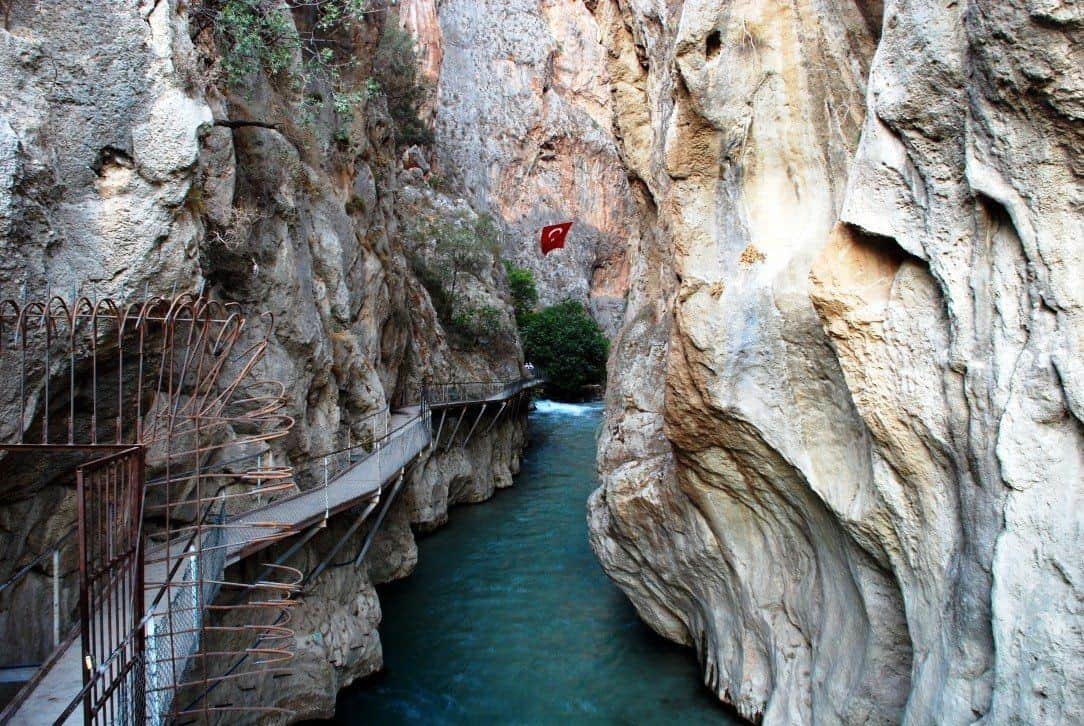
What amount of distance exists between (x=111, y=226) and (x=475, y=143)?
52254 mm

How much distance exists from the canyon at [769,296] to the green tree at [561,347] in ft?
96.0

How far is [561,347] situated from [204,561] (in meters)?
39.7

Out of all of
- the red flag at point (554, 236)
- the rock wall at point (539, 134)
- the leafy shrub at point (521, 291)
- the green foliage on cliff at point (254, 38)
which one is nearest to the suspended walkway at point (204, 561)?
the green foliage on cliff at point (254, 38)

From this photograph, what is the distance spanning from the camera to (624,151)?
14641 millimetres

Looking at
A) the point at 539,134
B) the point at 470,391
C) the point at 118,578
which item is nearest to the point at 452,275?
the point at 470,391

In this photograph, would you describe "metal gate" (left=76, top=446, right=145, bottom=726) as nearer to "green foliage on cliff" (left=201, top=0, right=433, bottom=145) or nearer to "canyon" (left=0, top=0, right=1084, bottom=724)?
"canyon" (left=0, top=0, right=1084, bottom=724)

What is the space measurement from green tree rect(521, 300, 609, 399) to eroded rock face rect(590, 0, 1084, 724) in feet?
109

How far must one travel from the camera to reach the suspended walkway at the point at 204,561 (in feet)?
18.1

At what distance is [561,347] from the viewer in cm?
4731

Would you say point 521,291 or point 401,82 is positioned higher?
point 401,82

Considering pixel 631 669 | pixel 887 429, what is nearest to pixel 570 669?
pixel 631 669

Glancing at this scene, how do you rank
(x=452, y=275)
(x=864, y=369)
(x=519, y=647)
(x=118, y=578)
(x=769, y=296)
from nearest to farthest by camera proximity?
(x=118, y=578)
(x=864, y=369)
(x=769, y=296)
(x=519, y=647)
(x=452, y=275)

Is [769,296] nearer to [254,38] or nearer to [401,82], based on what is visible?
[254,38]

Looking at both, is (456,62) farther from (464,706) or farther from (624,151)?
(464,706)
